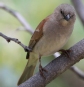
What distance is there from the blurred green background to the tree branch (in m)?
1.00

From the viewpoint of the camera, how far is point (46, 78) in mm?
1819

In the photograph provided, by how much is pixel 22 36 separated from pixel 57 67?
174cm

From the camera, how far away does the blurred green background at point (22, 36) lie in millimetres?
3095

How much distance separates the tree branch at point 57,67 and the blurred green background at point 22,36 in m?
1.00

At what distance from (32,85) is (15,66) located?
52.5 inches

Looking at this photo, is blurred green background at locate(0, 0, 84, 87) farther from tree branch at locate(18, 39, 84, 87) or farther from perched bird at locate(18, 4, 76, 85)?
tree branch at locate(18, 39, 84, 87)

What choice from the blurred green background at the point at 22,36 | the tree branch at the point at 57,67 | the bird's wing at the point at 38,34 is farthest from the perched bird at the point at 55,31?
the blurred green background at the point at 22,36

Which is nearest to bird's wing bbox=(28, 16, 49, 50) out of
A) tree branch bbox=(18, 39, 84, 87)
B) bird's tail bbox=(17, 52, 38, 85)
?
bird's tail bbox=(17, 52, 38, 85)

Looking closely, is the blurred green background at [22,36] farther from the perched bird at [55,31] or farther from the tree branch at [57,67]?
the tree branch at [57,67]

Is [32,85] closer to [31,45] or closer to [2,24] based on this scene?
[31,45]

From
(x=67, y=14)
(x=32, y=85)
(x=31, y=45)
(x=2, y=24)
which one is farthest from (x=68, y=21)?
(x=2, y=24)

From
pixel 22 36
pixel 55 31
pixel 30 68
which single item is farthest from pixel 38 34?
pixel 22 36

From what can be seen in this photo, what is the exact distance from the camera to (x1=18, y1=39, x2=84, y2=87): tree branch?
181 cm

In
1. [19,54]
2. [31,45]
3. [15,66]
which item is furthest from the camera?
[19,54]
